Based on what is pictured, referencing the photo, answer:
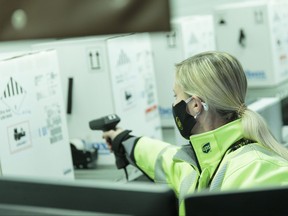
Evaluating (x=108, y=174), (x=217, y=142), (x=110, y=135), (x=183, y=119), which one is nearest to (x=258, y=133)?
(x=217, y=142)

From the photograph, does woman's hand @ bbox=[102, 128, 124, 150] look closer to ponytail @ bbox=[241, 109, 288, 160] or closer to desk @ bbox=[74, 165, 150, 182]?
desk @ bbox=[74, 165, 150, 182]

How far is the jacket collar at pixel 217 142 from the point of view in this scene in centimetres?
192

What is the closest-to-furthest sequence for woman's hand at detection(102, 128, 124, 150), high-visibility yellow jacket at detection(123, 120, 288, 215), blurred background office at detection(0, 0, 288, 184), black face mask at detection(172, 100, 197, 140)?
blurred background office at detection(0, 0, 288, 184) < high-visibility yellow jacket at detection(123, 120, 288, 215) < black face mask at detection(172, 100, 197, 140) < woman's hand at detection(102, 128, 124, 150)

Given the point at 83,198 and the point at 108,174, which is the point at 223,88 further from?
the point at 83,198

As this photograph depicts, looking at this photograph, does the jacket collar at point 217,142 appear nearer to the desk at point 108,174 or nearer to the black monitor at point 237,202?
the desk at point 108,174

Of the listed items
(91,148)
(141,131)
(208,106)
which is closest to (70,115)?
(91,148)

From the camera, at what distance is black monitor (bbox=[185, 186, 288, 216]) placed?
0.78 m

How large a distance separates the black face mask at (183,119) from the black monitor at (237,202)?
128 centimetres

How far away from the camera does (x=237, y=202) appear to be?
778 millimetres

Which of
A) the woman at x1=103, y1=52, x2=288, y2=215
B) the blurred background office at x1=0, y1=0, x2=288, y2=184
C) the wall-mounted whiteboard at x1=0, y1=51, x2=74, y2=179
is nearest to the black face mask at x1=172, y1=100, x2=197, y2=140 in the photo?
the woman at x1=103, y1=52, x2=288, y2=215

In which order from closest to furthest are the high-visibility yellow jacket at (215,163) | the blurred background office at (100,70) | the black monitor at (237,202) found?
the black monitor at (237,202)
the blurred background office at (100,70)
the high-visibility yellow jacket at (215,163)

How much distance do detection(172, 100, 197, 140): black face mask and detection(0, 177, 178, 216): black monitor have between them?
1222mm

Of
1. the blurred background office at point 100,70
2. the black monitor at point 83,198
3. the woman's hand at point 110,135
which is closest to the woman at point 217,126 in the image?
the blurred background office at point 100,70

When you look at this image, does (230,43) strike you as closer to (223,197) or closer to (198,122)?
(198,122)
